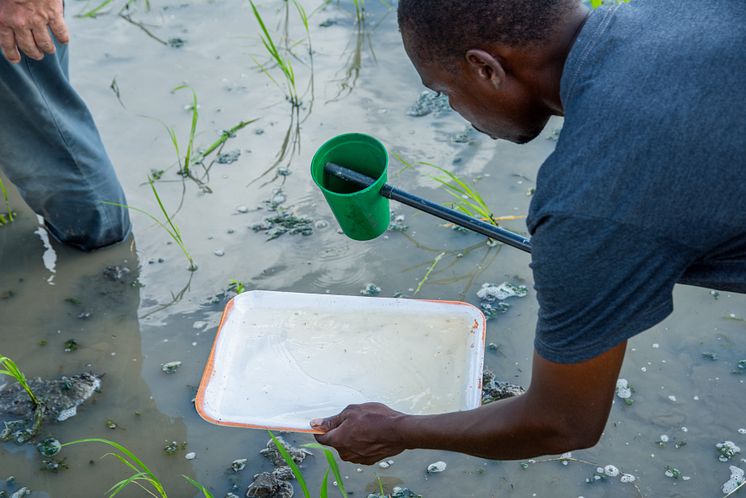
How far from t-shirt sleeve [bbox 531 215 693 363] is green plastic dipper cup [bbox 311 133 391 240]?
30.4 inches

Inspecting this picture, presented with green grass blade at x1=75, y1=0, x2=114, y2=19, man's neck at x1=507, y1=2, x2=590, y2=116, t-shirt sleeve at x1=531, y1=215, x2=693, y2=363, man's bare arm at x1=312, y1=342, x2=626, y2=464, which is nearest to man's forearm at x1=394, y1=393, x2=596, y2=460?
man's bare arm at x1=312, y1=342, x2=626, y2=464

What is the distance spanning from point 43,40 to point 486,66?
1.42 meters

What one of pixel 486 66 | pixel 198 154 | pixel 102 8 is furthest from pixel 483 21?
pixel 102 8

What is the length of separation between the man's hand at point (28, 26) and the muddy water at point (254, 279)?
2.54 feet

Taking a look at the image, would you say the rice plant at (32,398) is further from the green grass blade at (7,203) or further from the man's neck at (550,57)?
the man's neck at (550,57)

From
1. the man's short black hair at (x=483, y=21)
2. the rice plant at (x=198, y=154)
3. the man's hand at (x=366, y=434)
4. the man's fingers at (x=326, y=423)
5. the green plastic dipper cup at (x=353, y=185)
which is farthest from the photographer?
the rice plant at (x=198, y=154)

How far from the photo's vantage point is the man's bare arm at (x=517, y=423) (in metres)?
1.28

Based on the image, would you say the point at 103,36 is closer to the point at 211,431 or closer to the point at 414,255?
the point at 414,255

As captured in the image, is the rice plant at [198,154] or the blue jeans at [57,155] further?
the rice plant at [198,154]

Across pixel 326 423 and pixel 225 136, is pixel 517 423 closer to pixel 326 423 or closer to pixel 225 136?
pixel 326 423

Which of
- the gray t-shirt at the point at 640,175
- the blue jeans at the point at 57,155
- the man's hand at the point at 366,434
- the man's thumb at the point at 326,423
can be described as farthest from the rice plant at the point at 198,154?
the gray t-shirt at the point at 640,175

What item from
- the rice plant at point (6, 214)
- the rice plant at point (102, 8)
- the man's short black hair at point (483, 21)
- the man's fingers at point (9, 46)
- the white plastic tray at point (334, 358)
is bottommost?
the rice plant at point (6, 214)

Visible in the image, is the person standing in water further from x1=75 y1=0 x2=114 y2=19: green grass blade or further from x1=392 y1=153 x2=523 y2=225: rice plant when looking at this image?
x1=75 y1=0 x2=114 y2=19: green grass blade

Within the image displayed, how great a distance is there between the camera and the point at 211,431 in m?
2.15
